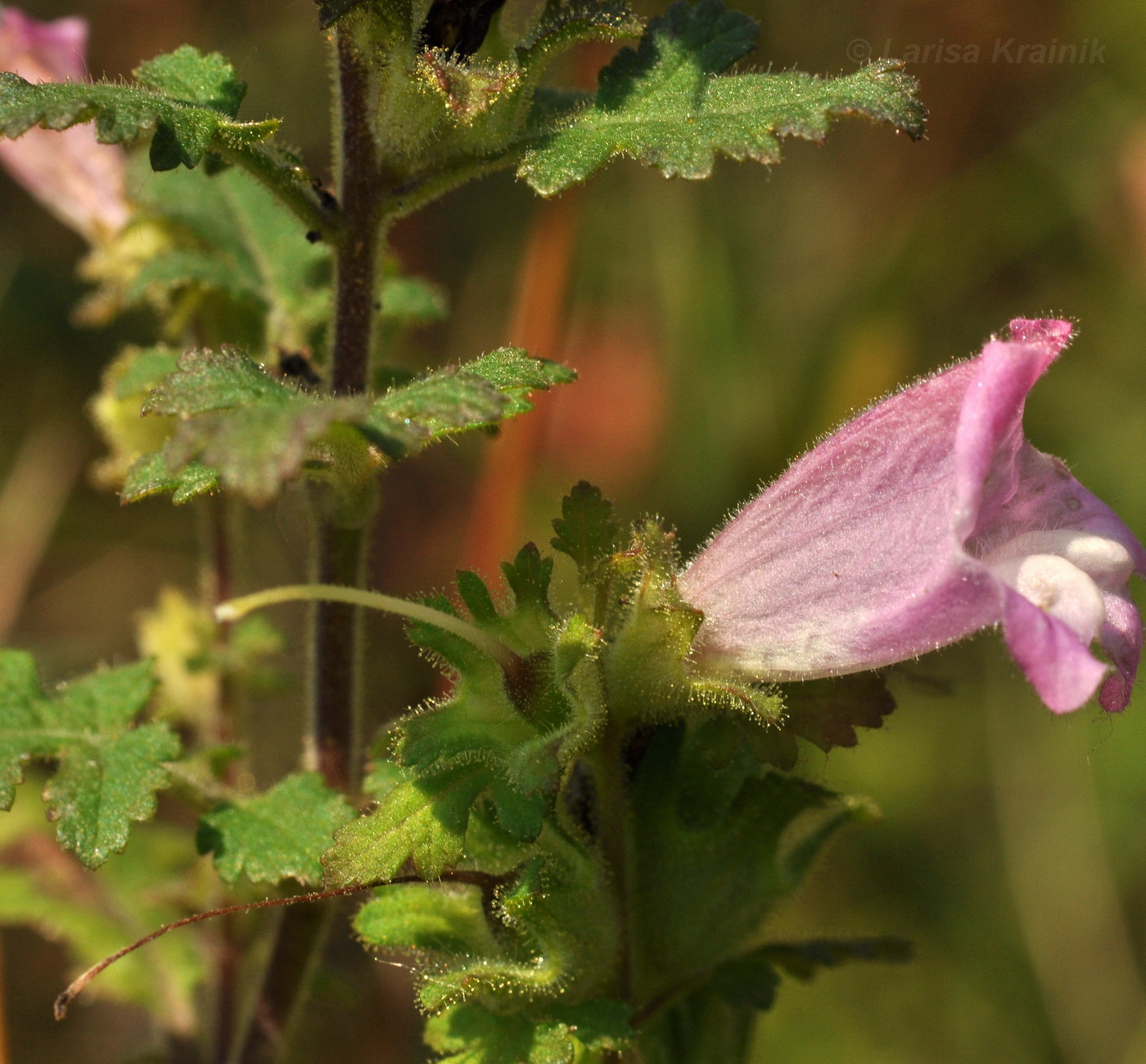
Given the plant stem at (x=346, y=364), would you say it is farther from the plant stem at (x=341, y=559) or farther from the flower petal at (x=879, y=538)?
the flower petal at (x=879, y=538)

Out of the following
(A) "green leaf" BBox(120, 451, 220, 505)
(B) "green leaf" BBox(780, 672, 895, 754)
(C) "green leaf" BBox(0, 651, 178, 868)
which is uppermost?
(A) "green leaf" BBox(120, 451, 220, 505)

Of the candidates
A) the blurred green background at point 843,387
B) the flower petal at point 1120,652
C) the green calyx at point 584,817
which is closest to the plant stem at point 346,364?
the green calyx at point 584,817

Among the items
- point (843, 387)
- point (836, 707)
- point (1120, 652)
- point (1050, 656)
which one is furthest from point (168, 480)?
point (843, 387)

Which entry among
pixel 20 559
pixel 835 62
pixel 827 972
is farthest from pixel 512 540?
pixel 835 62

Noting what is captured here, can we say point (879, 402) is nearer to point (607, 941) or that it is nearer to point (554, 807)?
point (554, 807)

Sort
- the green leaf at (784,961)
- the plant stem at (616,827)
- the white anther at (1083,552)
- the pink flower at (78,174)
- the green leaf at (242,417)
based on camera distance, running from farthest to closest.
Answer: the pink flower at (78,174) → the green leaf at (784,961) → the plant stem at (616,827) → the white anther at (1083,552) → the green leaf at (242,417)

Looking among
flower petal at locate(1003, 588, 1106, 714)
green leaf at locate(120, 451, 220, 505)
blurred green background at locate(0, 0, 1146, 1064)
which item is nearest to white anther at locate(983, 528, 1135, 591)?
flower petal at locate(1003, 588, 1106, 714)

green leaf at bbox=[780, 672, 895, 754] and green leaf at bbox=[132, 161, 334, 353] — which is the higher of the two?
green leaf at bbox=[132, 161, 334, 353]

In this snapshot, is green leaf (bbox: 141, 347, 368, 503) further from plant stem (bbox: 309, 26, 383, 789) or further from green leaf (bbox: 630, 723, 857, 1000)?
green leaf (bbox: 630, 723, 857, 1000)
